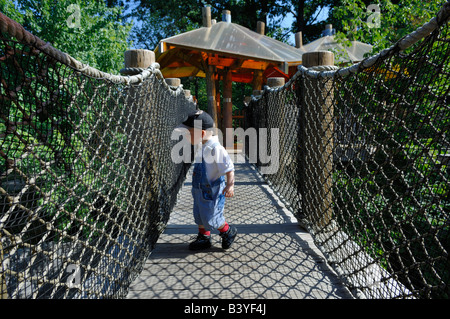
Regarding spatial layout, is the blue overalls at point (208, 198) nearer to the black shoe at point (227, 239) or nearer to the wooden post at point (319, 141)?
the black shoe at point (227, 239)

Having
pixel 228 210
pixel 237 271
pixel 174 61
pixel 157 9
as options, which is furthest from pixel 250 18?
pixel 237 271

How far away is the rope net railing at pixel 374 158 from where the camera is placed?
3.63 ft

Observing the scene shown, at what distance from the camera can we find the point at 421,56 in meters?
1.06

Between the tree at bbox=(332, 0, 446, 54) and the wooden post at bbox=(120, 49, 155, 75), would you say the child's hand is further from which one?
the tree at bbox=(332, 0, 446, 54)

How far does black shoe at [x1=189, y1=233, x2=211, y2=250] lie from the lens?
2.05 meters

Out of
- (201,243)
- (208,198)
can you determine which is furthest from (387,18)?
(201,243)

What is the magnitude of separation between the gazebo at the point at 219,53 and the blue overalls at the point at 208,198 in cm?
→ 401

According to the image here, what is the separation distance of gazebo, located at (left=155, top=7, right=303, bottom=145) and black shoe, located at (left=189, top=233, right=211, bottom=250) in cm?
421

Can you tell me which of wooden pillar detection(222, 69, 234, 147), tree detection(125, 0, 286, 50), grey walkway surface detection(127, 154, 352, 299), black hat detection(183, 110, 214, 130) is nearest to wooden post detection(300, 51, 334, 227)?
grey walkway surface detection(127, 154, 352, 299)

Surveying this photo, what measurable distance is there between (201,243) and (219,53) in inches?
174

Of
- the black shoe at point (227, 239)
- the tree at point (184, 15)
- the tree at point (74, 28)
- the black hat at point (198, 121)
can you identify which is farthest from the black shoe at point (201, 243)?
the tree at point (184, 15)
